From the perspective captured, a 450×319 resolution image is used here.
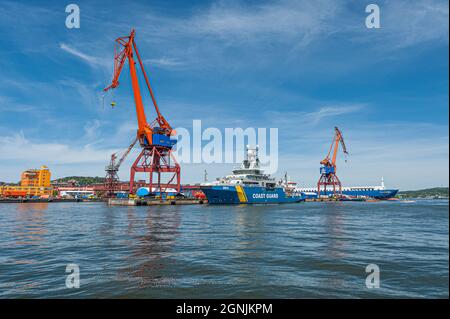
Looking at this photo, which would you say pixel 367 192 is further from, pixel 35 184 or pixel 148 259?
pixel 35 184

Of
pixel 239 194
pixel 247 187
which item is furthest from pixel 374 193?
pixel 239 194

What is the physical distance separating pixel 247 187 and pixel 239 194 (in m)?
2.63

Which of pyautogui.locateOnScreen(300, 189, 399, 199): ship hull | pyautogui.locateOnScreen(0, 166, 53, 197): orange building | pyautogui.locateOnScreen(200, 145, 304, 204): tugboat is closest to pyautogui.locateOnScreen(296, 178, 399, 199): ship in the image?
pyautogui.locateOnScreen(300, 189, 399, 199): ship hull

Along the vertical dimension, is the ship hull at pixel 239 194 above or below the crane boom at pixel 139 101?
below

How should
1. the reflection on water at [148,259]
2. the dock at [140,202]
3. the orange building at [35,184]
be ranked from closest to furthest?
the reflection on water at [148,259] < the dock at [140,202] < the orange building at [35,184]

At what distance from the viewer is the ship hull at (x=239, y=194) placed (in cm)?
6122

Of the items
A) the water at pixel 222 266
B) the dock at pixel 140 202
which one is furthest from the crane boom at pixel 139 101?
the water at pixel 222 266

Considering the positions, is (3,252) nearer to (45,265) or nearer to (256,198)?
(45,265)

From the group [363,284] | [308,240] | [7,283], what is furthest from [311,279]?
[7,283]

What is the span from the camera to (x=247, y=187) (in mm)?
64438

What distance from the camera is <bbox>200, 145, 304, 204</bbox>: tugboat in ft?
203

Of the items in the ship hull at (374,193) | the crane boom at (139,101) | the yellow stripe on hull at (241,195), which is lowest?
the ship hull at (374,193)

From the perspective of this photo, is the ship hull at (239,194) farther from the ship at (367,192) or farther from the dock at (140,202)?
the ship at (367,192)

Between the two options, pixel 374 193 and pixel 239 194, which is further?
pixel 374 193
